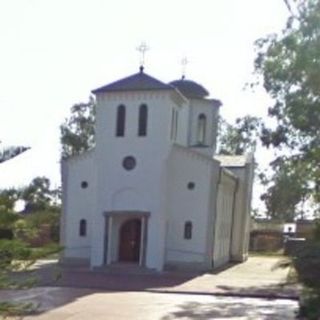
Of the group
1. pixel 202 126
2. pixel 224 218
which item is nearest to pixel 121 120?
pixel 224 218

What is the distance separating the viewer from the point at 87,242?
99.5 ft

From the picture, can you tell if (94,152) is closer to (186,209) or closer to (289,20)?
(186,209)

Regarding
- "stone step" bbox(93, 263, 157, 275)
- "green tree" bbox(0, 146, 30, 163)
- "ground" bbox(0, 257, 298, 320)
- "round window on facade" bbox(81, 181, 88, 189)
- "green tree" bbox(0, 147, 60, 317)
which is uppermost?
"green tree" bbox(0, 146, 30, 163)

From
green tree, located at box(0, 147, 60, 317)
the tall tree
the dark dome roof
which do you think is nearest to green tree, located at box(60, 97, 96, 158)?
the dark dome roof

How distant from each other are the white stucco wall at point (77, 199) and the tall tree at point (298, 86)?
9.30 meters

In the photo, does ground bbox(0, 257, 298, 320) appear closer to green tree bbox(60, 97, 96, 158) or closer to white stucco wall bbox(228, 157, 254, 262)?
white stucco wall bbox(228, 157, 254, 262)

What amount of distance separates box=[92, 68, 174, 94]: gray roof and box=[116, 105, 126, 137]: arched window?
0.95 meters

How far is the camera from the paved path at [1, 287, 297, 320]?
1518 cm

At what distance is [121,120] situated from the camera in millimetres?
29250

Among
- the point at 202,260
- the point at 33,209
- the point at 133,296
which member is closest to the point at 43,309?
the point at 133,296

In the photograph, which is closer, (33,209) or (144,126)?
(33,209)

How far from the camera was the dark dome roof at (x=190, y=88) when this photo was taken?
123 feet

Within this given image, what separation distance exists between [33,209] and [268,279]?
2296 cm

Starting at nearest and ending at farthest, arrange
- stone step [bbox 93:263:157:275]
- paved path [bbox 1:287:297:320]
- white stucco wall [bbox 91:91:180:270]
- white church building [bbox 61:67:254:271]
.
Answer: paved path [bbox 1:287:297:320], stone step [bbox 93:263:157:275], white stucco wall [bbox 91:91:180:270], white church building [bbox 61:67:254:271]
